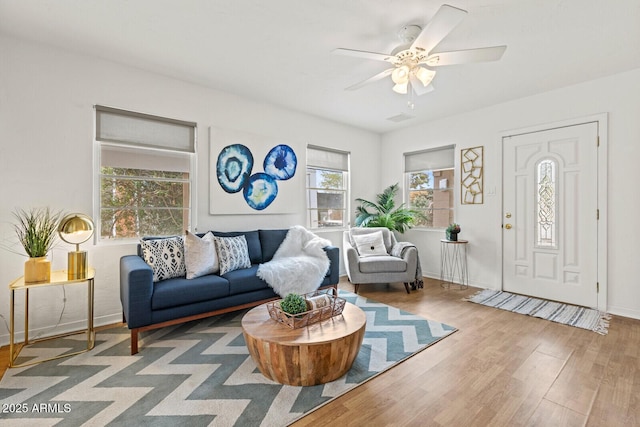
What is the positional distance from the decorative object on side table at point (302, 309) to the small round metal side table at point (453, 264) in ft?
8.89

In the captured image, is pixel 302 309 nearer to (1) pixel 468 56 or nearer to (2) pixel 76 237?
(2) pixel 76 237

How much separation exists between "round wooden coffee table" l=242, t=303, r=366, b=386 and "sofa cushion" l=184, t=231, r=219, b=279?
103cm

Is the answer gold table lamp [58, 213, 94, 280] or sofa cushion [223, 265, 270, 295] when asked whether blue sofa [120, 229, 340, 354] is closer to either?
sofa cushion [223, 265, 270, 295]

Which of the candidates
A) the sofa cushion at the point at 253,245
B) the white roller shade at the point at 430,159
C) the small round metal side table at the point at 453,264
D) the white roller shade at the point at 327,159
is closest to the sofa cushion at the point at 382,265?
the small round metal side table at the point at 453,264

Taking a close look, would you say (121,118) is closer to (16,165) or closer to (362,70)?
(16,165)

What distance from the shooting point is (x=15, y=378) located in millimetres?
1931

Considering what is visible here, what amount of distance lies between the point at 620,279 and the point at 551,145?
164 cm

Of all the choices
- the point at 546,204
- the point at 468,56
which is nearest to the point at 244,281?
the point at 468,56

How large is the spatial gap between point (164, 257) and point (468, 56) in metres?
3.04

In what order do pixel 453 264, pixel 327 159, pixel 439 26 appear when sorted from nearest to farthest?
1. pixel 439 26
2. pixel 453 264
3. pixel 327 159

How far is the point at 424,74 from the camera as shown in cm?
240

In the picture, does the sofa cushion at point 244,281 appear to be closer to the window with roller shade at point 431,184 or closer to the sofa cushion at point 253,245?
the sofa cushion at point 253,245

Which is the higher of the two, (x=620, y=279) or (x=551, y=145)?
(x=551, y=145)

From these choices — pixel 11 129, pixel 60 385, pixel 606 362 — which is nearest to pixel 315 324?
pixel 60 385
